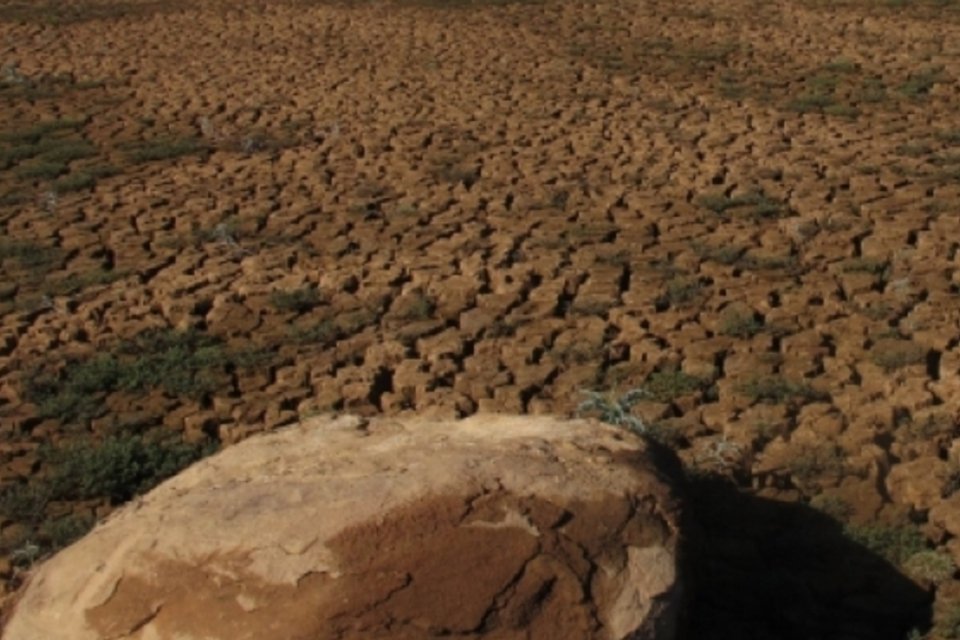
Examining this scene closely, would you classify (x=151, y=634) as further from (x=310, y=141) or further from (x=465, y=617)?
(x=310, y=141)

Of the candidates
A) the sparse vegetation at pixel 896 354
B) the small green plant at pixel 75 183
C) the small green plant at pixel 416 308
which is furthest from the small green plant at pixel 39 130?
the sparse vegetation at pixel 896 354

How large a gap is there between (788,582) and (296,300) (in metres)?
→ 3.54

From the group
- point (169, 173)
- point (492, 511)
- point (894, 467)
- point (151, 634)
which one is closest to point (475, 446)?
point (492, 511)

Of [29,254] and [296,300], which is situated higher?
[296,300]

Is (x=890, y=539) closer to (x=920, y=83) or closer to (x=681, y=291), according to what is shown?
(x=681, y=291)

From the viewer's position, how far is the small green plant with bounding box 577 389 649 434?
21.7 feet

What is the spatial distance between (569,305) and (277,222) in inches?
91.2

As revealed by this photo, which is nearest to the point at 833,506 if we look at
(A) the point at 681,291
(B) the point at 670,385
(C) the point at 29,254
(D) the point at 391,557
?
(B) the point at 670,385

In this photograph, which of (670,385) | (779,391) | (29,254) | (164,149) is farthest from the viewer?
(164,149)

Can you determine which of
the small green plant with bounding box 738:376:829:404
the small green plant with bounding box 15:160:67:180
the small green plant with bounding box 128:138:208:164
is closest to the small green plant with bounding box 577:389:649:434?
the small green plant with bounding box 738:376:829:404

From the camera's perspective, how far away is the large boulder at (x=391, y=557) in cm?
438

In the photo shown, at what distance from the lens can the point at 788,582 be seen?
559 centimetres

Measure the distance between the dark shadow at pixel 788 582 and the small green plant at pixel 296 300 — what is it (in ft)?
9.54

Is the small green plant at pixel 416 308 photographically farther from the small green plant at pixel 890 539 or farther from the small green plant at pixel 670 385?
the small green plant at pixel 890 539
